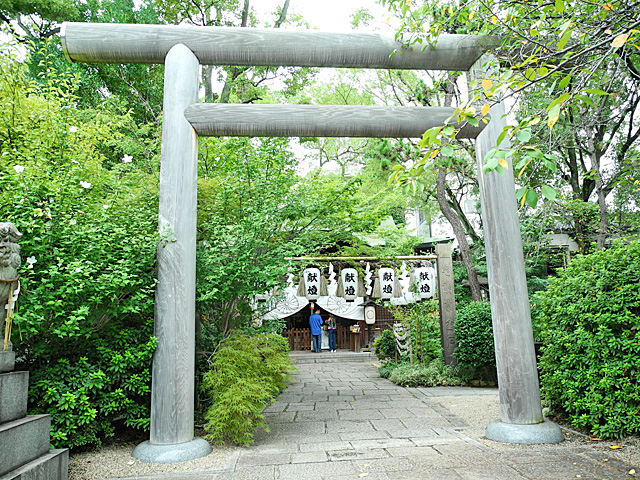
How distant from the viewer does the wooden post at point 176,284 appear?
13.4 ft

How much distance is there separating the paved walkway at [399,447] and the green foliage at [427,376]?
104 centimetres

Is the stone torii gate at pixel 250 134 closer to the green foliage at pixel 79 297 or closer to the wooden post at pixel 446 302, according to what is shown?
the green foliage at pixel 79 297

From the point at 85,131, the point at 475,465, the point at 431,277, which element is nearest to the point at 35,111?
the point at 85,131

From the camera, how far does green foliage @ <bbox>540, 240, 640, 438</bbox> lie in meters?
4.04

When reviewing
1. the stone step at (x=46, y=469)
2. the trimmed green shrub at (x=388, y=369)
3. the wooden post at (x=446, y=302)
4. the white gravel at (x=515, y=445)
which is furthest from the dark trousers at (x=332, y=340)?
the stone step at (x=46, y=469)

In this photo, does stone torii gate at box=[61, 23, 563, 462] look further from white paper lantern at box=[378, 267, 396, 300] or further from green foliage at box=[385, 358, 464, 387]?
white paper lantern at box=[378, 267, 396, 300]

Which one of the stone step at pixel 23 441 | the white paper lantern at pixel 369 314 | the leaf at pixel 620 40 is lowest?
the stone step at pixel 23 441

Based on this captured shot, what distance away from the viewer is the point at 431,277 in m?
11.4

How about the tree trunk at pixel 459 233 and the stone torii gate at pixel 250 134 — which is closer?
the stone torii gate at pixel 250 134

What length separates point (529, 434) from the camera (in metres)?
4.24

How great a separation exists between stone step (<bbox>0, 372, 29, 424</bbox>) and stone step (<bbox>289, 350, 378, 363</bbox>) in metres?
10.1

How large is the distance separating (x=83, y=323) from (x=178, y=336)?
919 millimetres

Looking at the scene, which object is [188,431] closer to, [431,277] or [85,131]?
[85,131]

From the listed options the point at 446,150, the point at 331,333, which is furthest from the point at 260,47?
the point at 331,333
